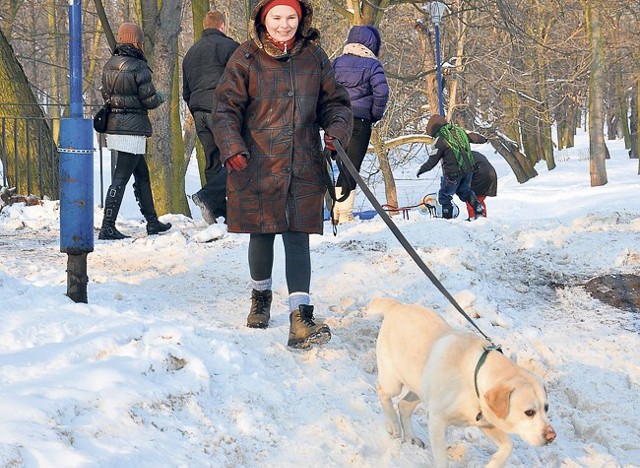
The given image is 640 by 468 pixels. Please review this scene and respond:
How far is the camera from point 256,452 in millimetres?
3209

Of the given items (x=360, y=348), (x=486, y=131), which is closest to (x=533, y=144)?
A: (x=486, y=131)

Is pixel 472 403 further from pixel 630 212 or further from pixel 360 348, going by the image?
pixel 630 212

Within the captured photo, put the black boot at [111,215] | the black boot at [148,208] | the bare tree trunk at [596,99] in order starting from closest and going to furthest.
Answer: the black boot at [111,215] → the black boot at [148,208] → the bare tree trunk at [596,99]

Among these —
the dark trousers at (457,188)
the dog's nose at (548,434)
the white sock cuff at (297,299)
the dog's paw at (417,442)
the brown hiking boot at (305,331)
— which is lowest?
the dog's paw at (417,442)

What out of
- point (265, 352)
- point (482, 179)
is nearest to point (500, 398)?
point (265, 352)

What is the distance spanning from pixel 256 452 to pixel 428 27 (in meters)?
19.1

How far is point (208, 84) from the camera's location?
801 centimetres

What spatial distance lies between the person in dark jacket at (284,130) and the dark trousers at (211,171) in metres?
3.62

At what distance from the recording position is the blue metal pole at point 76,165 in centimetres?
443

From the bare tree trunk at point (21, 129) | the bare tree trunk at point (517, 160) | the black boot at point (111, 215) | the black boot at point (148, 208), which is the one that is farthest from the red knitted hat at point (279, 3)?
the bare tree trunk at point (517, 160)

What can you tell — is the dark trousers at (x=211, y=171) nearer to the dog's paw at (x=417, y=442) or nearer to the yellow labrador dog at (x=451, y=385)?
the yellow labrador dog at (x=451, y=385)

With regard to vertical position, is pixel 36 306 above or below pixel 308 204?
below

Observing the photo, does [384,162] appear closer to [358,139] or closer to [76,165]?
[358,139]

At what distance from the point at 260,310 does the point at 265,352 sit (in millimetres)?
634
